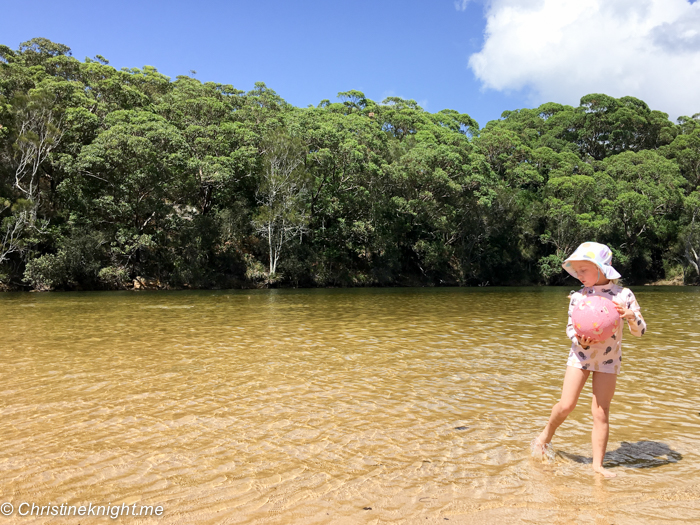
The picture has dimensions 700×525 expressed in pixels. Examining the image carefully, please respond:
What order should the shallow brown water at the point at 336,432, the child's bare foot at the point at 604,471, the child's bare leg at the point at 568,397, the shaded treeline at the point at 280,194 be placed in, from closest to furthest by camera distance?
the shallow brown water at the point at 336,432 → the child's bare foot at the point at 604,471 → the child's bare leg at the point at 568,397 → the shaded treeline at the point at 280,194

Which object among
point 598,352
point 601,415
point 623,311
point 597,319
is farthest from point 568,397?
point 623,311

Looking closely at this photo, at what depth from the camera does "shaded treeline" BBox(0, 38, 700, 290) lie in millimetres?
31812

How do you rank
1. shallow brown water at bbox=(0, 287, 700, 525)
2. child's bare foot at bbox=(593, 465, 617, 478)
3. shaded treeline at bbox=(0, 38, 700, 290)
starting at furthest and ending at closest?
1. shaded treeline at bbox=(0, 38, 700, 290)
2. child's bare foot at bbox=(593, 465, 617, 478)
3. shallow brown water at bbox=(0, 287, 700, 525)

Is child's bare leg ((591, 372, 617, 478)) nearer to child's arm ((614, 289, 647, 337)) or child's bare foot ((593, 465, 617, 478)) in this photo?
child's bare foot ((593, 465, 617, 478))

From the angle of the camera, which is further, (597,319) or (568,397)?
(568,397)

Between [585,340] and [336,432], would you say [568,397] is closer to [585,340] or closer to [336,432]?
[585,340]

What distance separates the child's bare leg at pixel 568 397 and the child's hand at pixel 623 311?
58 centimetres

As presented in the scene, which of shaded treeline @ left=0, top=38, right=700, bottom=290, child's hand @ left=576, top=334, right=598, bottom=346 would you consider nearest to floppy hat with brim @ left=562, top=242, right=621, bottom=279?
child's hand @ left=576, top=334, right=598, bottom=346

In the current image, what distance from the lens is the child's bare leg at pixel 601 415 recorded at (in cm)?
385

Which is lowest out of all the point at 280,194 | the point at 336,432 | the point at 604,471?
the point at 336,432

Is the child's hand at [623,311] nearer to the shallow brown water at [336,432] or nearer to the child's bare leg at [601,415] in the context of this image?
the child's bare leg at [601,415]

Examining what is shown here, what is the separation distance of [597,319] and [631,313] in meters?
0.25

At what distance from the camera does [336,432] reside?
4707mm

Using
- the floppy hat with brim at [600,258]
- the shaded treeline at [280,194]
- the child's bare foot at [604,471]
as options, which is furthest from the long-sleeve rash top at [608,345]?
the shaded treeline at [280,194]
